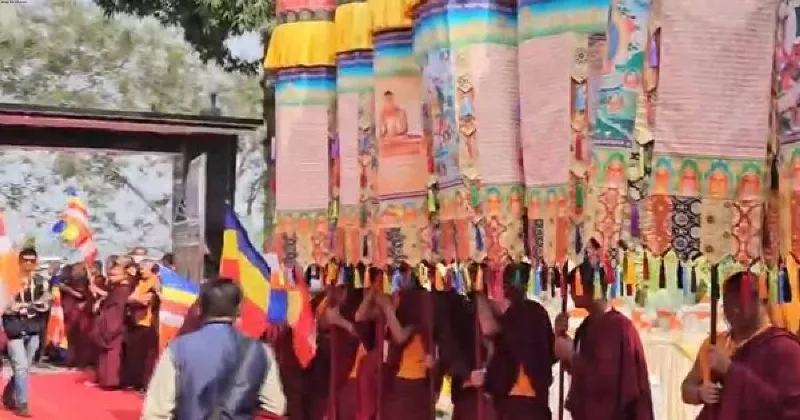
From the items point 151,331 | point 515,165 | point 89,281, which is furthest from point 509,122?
point 89,281

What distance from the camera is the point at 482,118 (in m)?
4.57

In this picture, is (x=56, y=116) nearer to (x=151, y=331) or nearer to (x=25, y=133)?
(x=25, y=133)

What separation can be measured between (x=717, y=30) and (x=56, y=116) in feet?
32.9

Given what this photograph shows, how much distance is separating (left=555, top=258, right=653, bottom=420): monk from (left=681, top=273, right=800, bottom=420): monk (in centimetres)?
82

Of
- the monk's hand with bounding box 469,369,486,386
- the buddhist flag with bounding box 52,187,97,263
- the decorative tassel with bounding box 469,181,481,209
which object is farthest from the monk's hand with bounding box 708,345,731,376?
the buddhist flag with bounding box 52,187,97,263

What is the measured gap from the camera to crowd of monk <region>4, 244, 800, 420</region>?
3.99 metres

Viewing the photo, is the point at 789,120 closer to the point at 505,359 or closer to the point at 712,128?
the point at 712,128

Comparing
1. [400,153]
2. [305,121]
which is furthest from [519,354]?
[305,121]

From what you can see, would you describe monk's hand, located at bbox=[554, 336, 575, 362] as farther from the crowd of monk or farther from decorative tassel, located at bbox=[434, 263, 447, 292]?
decorative tassel, located at bbox=[434, 263, 447, 292]

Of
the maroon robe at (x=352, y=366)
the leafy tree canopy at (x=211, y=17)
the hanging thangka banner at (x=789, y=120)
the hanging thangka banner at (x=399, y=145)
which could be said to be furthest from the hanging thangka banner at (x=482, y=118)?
the leafy tree canopy at (x=211, y=17)

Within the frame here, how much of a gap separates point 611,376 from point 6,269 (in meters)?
5.20

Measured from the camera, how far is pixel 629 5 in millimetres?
3535

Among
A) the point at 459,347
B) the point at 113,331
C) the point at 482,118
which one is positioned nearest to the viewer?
the point at 482,118

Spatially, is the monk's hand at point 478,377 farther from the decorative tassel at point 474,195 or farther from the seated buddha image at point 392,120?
the decorative tassel at point 474,195
